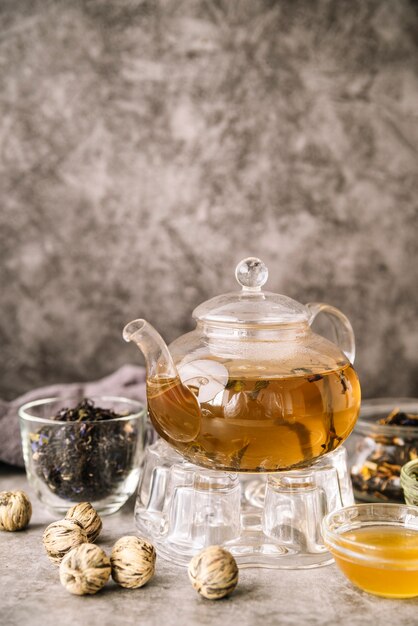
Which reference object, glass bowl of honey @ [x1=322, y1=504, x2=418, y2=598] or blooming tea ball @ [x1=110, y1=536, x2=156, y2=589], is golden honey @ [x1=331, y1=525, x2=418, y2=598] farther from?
blooming tea ball @ [x1=110, y1=536, x2=156, y2=589]

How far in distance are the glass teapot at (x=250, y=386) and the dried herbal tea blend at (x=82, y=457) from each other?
0.58ft

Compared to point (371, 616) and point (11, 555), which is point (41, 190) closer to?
point (11, 555)

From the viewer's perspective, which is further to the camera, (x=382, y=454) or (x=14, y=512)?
(x=382, y=454)

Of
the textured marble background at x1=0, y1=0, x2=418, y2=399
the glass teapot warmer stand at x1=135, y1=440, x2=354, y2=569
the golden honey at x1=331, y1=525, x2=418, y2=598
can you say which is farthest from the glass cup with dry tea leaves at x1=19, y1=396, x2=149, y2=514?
the textured marble background at x1=0, y1=0, x2=418, y2=399

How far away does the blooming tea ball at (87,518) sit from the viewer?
112 cm

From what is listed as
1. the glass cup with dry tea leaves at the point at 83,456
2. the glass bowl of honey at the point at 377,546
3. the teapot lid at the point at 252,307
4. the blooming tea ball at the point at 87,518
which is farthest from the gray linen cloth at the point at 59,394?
the glass bowl of honey at the point at 377,546

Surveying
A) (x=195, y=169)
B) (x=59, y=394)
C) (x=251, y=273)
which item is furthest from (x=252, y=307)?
(x=195, y=169)

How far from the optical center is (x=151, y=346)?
1067mm

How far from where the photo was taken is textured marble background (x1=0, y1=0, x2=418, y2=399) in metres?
1.73

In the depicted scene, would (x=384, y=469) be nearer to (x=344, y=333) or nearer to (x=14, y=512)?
(x=344, y=333)

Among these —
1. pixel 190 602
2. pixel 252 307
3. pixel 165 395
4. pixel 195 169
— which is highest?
pixel 195 169

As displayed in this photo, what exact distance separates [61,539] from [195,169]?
37.9 inches

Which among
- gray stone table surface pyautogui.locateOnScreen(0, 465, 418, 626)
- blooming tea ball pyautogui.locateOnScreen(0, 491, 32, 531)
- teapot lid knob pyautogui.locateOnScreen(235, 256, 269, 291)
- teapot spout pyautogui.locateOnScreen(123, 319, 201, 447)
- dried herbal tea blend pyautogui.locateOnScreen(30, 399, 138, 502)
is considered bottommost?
gray stone table surface pyautogui.locateOnScreen(0, 465, 418, 626)

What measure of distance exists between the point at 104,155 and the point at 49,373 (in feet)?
1.64
